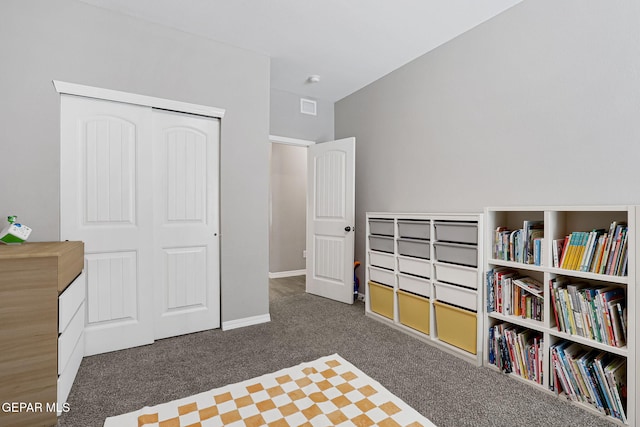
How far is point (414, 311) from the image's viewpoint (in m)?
2.70

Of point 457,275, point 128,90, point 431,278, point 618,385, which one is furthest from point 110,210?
point 618,385

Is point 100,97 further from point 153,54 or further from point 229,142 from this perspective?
point 229,142

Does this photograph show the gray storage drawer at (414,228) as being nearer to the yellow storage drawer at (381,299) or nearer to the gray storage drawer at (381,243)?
the gray storage drawer at (381,243)

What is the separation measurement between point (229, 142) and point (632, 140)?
2817 mm

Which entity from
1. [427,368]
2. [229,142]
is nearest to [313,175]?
[229,142]

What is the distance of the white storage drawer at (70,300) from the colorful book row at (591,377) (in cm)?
274

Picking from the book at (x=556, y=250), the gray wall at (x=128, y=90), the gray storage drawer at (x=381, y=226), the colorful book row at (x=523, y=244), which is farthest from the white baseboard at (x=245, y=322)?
the book at (x=556, y=250)

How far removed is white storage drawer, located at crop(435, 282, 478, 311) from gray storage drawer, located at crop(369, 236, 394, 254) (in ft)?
2.01

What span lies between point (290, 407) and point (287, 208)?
396 centimetres

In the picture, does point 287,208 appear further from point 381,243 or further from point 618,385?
point 618,385

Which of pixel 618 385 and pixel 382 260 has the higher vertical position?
pixel 382 260

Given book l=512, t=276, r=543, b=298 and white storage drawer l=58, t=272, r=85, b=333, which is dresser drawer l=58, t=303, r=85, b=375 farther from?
book l=512, t=276, r=543, b=298

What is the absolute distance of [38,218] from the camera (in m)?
2.12

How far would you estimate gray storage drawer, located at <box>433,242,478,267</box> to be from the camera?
227 centimetres
